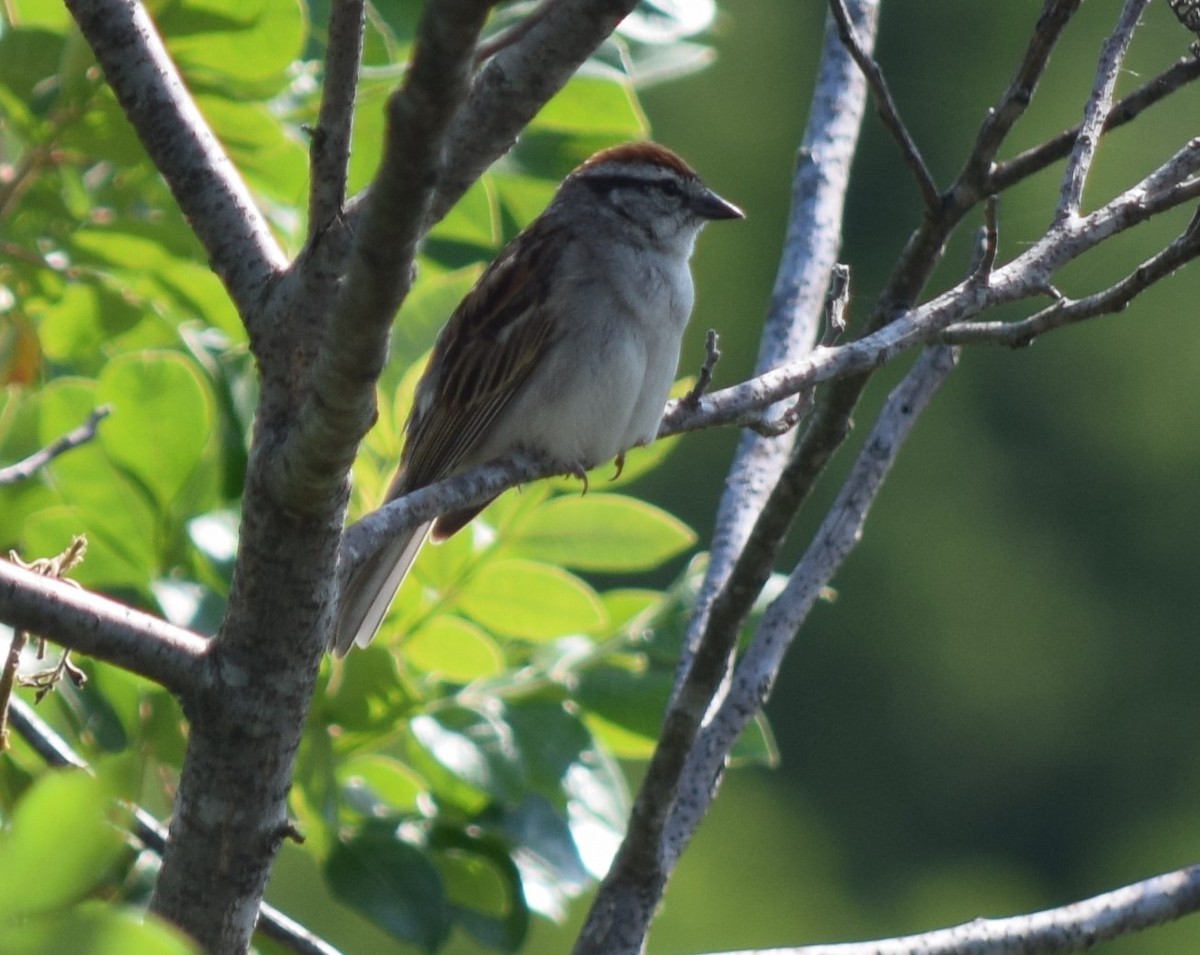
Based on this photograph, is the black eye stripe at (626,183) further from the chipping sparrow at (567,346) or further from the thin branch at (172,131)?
the thin branch at (172,131)

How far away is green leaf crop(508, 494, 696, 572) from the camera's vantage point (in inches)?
109

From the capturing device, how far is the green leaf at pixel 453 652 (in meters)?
2.54

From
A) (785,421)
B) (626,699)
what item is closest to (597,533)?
(626,699)

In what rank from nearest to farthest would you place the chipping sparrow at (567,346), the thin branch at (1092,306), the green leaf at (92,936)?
A: the green leaf at (92,936), the thin branch at (1092,306), the chipping sparrow at (567,346)

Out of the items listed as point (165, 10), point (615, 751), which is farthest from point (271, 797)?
point (165, 10)

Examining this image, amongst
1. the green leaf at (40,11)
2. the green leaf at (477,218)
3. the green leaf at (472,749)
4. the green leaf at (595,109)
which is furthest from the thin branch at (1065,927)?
the green leaf at (40,11)

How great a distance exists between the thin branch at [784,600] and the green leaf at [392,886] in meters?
0.35

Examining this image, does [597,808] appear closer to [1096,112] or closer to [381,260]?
[1096,112]

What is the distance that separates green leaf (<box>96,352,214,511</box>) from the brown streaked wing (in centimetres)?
85

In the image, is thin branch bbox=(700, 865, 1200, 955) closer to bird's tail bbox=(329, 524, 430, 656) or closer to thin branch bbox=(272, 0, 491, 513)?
thin branch bbox=(272, 0, 491, 513)

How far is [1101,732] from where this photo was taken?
1712cm

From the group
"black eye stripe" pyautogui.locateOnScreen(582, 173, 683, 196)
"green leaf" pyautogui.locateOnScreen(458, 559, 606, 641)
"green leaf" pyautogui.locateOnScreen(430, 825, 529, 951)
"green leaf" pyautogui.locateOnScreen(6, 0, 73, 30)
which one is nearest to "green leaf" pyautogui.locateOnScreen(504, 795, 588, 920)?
"green leaf" pyautogui.locateOnScreen(430, 825, 529, 951)

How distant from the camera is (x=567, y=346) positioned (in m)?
3.50

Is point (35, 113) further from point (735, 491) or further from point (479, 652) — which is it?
point (735, 491)
